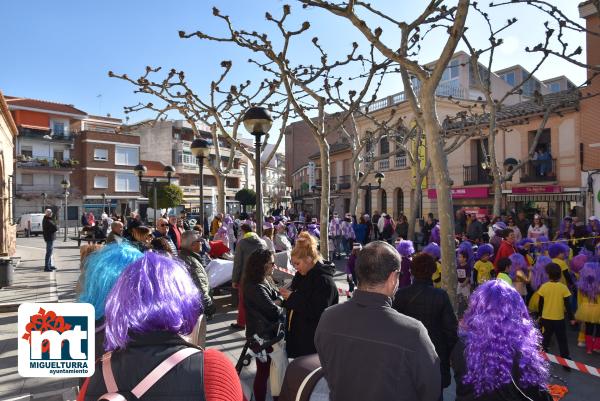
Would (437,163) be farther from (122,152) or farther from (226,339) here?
(122,152)

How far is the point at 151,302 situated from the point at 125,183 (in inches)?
2011

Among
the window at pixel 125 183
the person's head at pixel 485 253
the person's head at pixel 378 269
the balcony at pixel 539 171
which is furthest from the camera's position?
the window at pixel 125 183

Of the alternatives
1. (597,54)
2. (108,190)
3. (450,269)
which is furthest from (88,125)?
(450,269)

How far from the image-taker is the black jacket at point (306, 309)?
12.3ft

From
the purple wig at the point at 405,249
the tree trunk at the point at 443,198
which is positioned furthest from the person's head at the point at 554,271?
the purple wig at the point at 405,249

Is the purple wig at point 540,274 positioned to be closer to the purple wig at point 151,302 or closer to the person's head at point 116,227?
the purple wig at point 151,302

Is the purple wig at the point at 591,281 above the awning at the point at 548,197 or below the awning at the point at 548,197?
below

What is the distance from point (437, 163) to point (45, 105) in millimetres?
48680

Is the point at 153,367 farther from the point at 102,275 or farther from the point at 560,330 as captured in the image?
the point at 560,330

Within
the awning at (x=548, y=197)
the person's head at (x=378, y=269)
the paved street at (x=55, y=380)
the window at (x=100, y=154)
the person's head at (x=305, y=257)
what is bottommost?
the paved street at (x=55, y=380)

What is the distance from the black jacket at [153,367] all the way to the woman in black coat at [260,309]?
248 centimetres

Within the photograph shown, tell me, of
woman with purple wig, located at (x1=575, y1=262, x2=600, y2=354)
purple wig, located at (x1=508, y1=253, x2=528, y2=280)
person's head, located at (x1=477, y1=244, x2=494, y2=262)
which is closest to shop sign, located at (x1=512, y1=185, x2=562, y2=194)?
person's head, located at (x1=477, y1=244, x2=494, y2=262)

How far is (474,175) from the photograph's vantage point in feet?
79.9

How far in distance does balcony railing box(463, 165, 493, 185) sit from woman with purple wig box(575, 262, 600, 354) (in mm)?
18679
